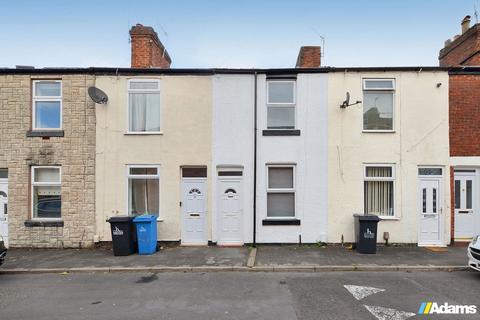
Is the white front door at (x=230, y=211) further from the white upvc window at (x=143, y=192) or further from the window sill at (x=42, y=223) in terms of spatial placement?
the window sill at (x=42, y=223)

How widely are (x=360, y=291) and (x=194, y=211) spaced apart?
575cm

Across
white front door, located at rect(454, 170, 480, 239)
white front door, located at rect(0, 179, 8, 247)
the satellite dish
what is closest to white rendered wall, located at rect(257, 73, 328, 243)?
white front door, located at rect(454, 170, 480, 239)

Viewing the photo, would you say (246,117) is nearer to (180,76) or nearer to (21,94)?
(180,76)

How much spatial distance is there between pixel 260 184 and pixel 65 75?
772 centimetres

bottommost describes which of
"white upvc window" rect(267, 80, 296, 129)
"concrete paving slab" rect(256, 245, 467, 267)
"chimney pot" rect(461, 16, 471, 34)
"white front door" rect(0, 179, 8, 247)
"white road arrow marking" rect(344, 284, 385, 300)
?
"concrete paving slab" rect(256, 245, 467, 267)

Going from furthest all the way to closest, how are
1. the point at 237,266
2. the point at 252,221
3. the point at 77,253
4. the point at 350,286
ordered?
the point at 252,221 < the point at 77,253 < the point at 237,266 < the point at 350,286

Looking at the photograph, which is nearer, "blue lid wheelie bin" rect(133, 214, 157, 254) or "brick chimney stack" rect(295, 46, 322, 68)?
"blue lid wheelie bin" rect(133, 214, 157, 254)

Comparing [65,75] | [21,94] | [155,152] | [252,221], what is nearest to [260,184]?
[252,221]

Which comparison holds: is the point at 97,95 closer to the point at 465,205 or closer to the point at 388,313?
the point at 388,313

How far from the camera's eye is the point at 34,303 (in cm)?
566

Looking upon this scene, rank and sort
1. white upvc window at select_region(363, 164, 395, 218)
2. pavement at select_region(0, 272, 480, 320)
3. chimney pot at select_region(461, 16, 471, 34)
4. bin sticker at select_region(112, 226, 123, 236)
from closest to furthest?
1. pavement at select_region(0, 272, 480, 320)
2. bin sticker at select_region(112, 226, 123, 236)
3. white upvc window at select_region(363, 164, 395, 218)
4. chimney pot at select_region(461, 16, 471, 34)

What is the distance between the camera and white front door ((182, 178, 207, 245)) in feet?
32.6

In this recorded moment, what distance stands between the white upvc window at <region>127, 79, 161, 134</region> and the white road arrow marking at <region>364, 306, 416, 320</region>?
321 inches

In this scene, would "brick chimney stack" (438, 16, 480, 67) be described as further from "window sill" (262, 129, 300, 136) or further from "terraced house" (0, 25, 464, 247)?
"window sill" (262, 129, 300, 136)
